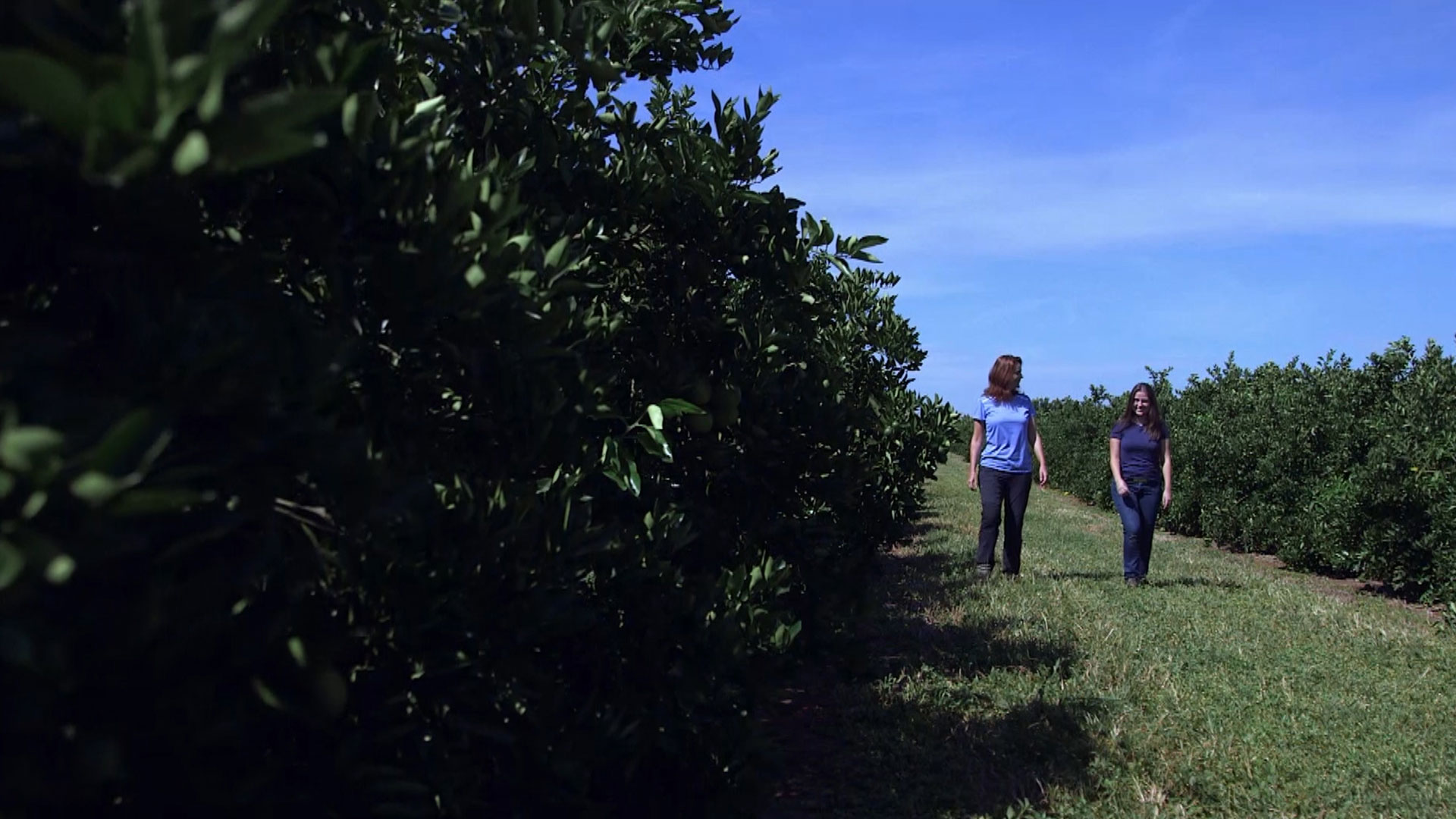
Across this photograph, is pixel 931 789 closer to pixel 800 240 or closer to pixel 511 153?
pixel 800 240

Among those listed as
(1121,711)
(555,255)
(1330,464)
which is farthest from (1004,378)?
(555,255)

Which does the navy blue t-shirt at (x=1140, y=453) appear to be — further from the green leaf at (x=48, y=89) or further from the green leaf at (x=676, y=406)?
the green leaf at (x=48, y=89)

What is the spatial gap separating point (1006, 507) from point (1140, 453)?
1.36 metres

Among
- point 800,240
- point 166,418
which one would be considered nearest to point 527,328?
point 166,418

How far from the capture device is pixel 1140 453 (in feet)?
30.4

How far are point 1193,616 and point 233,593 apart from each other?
7.76 m

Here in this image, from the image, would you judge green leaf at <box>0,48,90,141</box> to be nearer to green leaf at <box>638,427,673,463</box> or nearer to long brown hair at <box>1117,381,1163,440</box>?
green leaf at <box>638,427,673,463</box>

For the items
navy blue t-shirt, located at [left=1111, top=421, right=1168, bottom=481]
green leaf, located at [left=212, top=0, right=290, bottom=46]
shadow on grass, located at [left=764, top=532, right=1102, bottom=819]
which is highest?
Answer: green leaf, located at [left=212, top=0, right=290, bottom=46]

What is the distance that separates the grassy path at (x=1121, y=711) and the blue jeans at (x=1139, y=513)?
682 millimetres

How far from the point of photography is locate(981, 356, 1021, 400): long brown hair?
355 inches

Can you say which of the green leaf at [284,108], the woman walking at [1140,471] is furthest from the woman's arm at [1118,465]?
the green leaf at [284,108]

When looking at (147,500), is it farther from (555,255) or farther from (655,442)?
(655,442)

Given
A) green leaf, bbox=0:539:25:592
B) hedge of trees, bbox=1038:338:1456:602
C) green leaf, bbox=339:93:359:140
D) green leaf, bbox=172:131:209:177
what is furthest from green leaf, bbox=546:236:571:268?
hedge of trees, bbox=1038:338:1456:602

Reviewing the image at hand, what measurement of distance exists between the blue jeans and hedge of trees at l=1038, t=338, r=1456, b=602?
2676 mm
